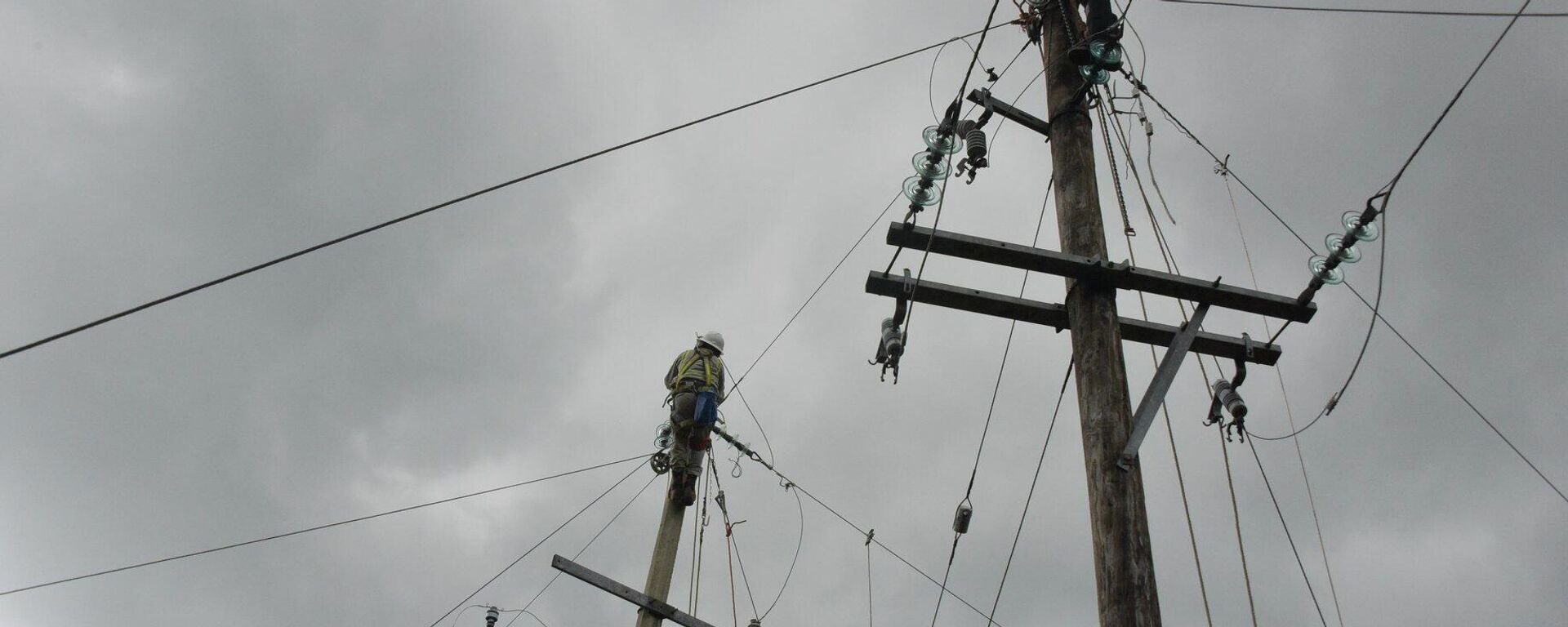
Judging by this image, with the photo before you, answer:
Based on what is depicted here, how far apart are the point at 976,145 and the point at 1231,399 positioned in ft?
7.91

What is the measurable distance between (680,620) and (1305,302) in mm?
5915

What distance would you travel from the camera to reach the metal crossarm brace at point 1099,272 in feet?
17.2

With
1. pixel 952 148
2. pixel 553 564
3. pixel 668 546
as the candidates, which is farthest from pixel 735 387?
pixel 952 148

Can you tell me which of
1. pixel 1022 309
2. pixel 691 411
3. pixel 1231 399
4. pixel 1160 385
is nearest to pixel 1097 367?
Result: pixel 1160 385

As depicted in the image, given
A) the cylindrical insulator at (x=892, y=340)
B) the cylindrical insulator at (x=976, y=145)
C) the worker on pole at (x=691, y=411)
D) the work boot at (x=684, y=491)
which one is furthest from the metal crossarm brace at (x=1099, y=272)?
the work boot at (x=684, y=491)

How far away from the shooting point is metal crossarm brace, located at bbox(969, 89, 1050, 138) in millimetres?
6380

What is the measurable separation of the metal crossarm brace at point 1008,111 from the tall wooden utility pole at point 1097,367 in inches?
7.5

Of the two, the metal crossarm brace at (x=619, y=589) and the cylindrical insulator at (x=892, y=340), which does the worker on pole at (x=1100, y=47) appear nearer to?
the cylindrical insulator at (x=892, y=340)

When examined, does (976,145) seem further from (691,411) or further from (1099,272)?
(691,411)

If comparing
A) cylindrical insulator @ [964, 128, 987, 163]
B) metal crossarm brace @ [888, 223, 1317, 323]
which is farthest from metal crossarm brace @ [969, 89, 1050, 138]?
metal crossarm brace @ [888, 223, 1317, 323]

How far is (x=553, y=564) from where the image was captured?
8492 mm

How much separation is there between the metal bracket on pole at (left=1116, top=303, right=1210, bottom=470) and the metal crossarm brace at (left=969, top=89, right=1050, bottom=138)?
1.66m

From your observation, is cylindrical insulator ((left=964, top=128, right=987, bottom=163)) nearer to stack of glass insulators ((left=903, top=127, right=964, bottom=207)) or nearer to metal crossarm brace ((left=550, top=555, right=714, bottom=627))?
stack of glass insulators ((left=903, top=127, right=964, bottom=207))

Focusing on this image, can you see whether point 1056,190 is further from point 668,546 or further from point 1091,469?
point 668,546
